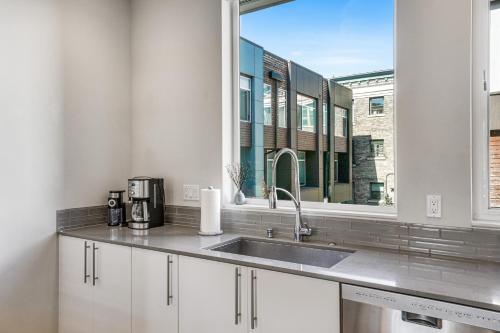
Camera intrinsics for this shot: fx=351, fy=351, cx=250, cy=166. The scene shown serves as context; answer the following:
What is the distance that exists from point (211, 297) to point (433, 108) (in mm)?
1412

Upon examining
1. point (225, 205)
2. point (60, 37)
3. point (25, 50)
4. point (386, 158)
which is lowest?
point (225, 205)

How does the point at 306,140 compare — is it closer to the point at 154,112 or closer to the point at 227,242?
the point at 227,242

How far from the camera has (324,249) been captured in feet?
6.14

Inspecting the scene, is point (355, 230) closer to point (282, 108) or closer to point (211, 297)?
point (211, 297)

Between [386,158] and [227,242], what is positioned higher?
[386,158]

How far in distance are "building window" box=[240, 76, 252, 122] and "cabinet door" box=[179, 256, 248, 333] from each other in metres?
1.12

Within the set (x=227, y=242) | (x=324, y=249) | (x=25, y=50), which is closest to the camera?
(x=324, y=249)

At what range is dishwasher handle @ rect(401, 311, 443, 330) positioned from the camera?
3.97 feet

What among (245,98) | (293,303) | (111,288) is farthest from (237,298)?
(245,98)

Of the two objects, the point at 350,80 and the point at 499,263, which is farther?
the point at 350,80

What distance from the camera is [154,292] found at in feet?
6.24

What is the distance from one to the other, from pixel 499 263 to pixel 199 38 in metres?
2.18

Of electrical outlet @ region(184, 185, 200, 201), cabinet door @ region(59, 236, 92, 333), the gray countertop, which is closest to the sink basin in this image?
the gray countertop

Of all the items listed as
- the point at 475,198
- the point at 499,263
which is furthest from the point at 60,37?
the point at 499,263
